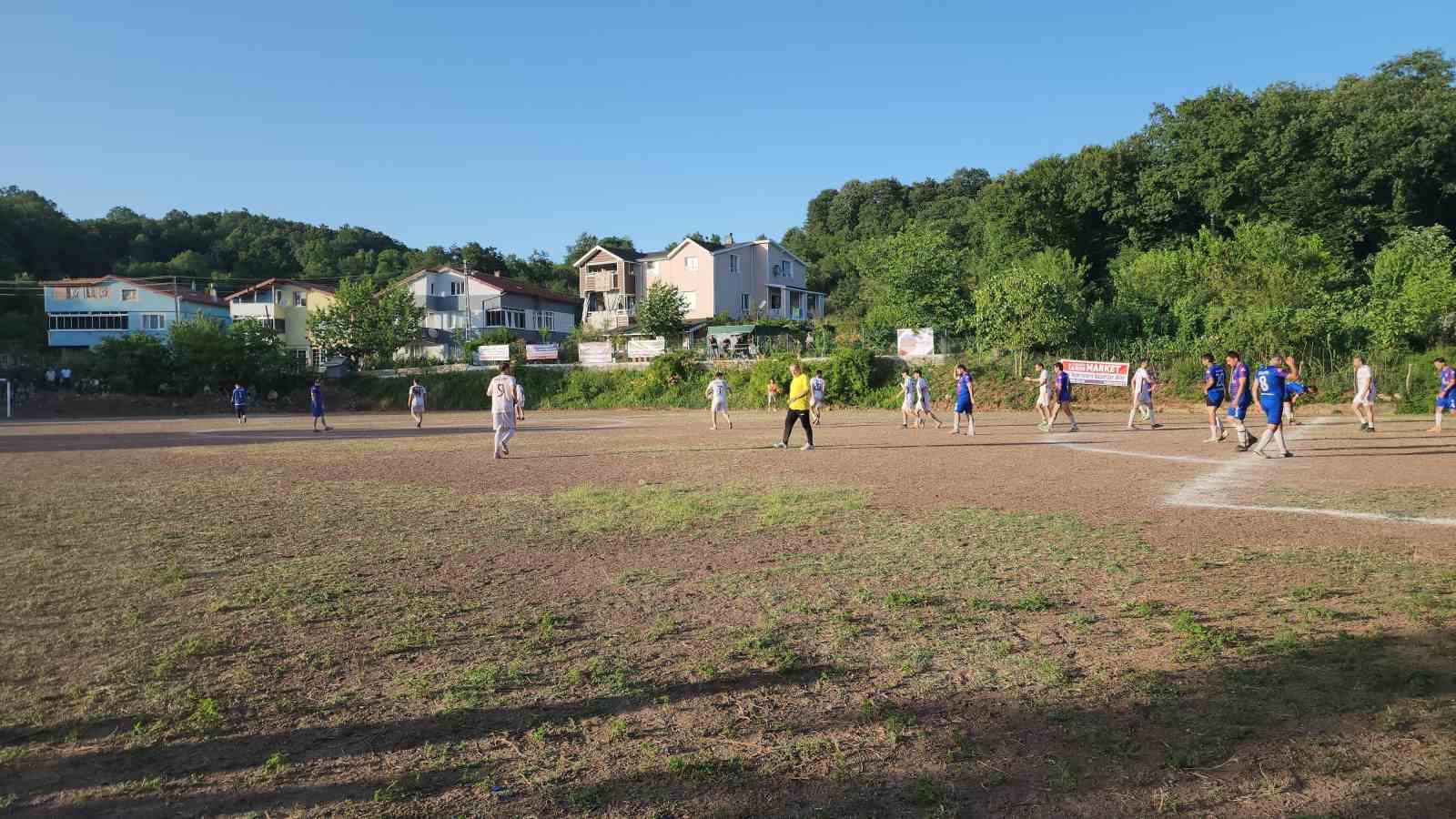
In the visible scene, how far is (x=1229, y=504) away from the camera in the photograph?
1021 centimetres

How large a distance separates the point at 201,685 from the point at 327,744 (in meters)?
1.27

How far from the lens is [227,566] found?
24.9ft

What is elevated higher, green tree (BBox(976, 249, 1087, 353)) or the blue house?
the blue house

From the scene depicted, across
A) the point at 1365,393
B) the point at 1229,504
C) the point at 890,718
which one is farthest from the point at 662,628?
the point at 1365,393

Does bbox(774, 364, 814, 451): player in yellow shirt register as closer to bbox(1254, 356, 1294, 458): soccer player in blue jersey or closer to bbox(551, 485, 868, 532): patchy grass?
bbox(551, 485, 868, 532): patchy grass

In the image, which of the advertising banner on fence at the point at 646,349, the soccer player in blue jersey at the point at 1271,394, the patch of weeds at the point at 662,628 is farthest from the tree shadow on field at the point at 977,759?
the advertising banner on fence at the point at 646,349

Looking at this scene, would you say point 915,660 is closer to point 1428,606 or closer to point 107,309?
point 1428,606

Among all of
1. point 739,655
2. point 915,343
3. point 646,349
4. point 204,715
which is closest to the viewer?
point 204,715

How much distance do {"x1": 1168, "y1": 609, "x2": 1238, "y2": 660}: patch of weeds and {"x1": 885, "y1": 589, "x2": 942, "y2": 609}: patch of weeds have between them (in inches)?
60.6

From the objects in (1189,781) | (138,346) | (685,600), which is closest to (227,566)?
(685,600)

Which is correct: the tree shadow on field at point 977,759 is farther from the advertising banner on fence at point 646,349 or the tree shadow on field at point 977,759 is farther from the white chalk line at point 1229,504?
the advertising banner on fence at point 646,349

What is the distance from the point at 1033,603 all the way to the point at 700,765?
3.28 meters

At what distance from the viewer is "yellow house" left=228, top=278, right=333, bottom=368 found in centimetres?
6844

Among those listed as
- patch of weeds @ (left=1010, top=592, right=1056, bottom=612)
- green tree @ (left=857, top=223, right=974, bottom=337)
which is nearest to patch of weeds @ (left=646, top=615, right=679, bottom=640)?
patch of weeds @ (left=1010, top=592, right=1056, bottom=612)
